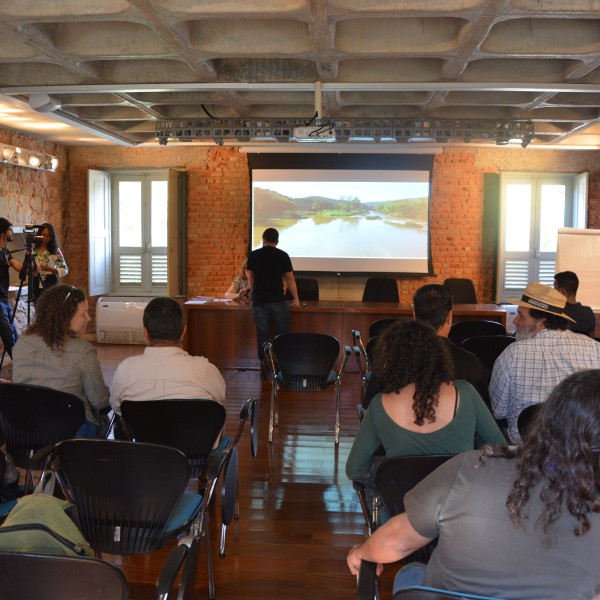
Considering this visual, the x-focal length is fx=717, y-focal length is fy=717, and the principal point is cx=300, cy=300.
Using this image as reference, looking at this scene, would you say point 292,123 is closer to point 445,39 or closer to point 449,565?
point 445,39

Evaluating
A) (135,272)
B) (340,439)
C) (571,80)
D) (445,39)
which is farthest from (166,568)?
(135,272)

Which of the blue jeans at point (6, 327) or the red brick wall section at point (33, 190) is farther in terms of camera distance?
the red brick wall section at point (33, 190)

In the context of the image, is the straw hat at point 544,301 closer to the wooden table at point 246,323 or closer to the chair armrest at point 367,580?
the chair armrest at point 367,580

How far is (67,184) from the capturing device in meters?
10.8

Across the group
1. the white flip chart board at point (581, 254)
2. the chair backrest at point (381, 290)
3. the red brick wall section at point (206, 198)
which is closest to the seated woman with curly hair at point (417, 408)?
the chair backrest at point (381, 290)

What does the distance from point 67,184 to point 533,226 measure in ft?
22.8

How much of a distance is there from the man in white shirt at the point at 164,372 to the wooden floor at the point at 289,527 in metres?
0.78

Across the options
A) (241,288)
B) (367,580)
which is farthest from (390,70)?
(367,580)

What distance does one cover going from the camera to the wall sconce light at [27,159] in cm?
836

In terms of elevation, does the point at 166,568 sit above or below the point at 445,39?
below

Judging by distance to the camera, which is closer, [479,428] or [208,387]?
[479,428]

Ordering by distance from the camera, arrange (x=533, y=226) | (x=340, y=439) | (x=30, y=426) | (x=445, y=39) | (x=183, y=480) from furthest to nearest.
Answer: (x=533, y=226), (x=340, y=439), (x=445, y=39), (x=30, y=426), (x=183, y=480)

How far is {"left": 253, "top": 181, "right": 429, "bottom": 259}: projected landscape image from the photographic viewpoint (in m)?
10.4

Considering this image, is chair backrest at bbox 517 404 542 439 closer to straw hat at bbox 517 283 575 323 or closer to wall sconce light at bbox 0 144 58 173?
straw hat at bbox 517 283 575 323
